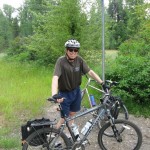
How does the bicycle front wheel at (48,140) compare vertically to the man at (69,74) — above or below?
below

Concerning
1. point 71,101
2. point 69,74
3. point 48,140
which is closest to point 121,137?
point 71,101

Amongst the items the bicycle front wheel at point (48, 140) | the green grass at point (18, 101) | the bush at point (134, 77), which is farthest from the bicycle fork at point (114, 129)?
the bush at point (134, 77)

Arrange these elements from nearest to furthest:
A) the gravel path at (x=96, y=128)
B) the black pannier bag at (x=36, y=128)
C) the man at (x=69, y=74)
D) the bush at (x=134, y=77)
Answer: the black pannier bag at (x=36, y=128)
the man at (x=69, y=74)
the gravel path at (x=96, y=128)
the bush at (x=134, y=77)

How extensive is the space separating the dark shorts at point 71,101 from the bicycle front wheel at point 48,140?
38cm

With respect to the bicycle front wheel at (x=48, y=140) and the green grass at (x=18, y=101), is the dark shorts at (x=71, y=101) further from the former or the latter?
the green grass at (x=18, y=101)

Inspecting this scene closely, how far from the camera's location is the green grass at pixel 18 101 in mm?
5375

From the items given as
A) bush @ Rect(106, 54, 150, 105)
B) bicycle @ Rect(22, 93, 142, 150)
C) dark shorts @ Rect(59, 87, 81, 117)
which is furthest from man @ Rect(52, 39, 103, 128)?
bush @ Rect(106, 54, 150, 105)

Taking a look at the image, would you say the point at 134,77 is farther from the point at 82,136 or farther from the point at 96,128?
the point at 82,136

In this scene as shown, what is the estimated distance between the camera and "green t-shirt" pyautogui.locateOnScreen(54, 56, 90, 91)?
13.2 ft

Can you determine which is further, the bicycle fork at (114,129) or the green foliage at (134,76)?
the green foliage at (134,76)

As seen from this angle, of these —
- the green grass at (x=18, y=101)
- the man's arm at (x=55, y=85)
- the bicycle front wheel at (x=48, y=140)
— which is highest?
the man's arm at (x=55, y=85)

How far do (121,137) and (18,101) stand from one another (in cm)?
400

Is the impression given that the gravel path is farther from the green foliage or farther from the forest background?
the green foliage

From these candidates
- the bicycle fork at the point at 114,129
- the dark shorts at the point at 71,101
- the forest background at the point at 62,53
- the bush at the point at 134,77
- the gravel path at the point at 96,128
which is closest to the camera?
the bicycle fork at the point at 114,129
